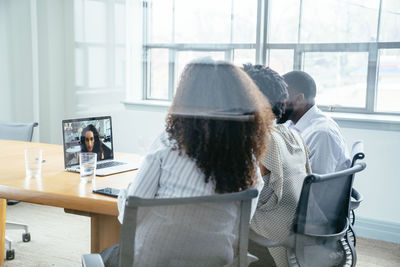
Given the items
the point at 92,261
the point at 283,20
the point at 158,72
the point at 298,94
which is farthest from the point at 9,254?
the point at 283,20

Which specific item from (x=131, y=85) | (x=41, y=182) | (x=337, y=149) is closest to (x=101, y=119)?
(x=41, y=182)

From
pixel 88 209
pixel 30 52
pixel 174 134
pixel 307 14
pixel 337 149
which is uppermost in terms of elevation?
pixel 307 14

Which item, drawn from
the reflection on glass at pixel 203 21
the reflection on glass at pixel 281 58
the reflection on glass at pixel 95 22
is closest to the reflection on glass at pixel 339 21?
the reflection on glass at pixel 281 58

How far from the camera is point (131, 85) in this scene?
328 centimetres

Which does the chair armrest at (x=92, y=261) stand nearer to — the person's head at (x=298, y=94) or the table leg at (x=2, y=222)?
the person's head at (x=298, y=94)

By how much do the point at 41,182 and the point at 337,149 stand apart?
1153 millimetres

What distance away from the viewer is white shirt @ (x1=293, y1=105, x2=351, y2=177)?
1726 mm

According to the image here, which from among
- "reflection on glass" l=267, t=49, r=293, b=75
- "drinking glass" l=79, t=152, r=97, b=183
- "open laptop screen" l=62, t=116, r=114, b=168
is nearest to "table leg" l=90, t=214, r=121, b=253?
"drinking glass" l=79, t=152, r=97, b=183

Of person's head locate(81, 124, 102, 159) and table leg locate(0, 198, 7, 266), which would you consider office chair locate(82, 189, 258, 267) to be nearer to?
person's head locate(81, 124, 102, 159)

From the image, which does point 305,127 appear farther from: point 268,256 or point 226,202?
point 226,202

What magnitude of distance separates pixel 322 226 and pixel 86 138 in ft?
3.32

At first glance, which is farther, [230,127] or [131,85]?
[131,85]

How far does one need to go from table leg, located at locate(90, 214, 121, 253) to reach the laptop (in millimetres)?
177

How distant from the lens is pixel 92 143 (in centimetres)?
187
